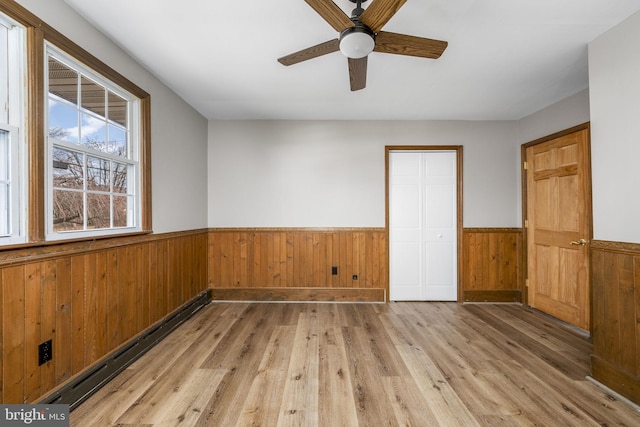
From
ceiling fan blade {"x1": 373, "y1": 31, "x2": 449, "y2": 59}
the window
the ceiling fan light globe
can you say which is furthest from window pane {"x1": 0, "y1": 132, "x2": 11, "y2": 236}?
ceiling fan blade {"x1": 373, "y1": 31, "x2": 449, "y2": 59}

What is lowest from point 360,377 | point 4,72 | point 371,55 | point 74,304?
point 360,377

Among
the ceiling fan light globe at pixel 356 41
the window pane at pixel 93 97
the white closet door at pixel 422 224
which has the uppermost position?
the ceiling fan light globe at pixel 356 41

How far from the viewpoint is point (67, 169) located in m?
1.87

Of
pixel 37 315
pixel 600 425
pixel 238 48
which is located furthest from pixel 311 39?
pixel 600 425

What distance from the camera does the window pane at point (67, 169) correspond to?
1779 millimetres

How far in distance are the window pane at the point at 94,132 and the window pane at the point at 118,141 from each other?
0.07 metres

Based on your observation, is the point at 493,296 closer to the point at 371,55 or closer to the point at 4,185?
the point at 371,55

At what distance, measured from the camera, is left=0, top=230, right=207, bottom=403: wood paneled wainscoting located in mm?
1483

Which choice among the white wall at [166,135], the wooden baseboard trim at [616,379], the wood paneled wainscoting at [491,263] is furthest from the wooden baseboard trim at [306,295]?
the wooden baseboard trim at [616,379]

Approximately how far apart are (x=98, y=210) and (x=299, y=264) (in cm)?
238

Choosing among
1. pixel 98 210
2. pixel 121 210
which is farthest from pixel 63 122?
pixel 121 210

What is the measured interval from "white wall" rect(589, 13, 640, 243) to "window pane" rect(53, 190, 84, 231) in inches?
144

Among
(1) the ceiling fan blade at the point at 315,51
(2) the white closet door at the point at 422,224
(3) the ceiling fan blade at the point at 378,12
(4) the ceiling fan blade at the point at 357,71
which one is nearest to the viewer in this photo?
(3) the ceiling fan blade at the point at 378,12

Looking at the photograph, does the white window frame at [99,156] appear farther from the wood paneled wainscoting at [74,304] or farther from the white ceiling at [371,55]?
the white ceiling at [371,55]
